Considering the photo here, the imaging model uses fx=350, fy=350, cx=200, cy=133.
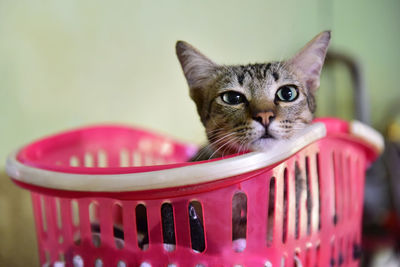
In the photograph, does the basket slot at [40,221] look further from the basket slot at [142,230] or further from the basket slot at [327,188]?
the basket slot at [327,188]

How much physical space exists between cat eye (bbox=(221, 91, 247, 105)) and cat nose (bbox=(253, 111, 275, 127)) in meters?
0.07

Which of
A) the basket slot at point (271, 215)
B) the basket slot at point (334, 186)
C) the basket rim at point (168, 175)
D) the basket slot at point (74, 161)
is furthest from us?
the basket slot at point (74, 161)

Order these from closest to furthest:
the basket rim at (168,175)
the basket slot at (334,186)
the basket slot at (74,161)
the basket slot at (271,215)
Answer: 1. the basket rim at (168,175)
2. the basket slot at (271,215)
3. the basket slot at (334,186)
4. the basket slot at (74,161)

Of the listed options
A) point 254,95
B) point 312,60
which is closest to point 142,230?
point 254,95

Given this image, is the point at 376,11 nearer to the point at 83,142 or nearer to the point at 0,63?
the point at 83,142

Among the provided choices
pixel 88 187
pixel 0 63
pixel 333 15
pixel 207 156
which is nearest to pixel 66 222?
pixel 88 187

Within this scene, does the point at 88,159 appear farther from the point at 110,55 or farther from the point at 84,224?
the point at 84,224

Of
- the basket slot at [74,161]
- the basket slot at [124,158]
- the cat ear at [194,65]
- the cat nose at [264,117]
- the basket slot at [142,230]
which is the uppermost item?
the cat ear at [194,65]

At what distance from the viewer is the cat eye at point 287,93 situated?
0.60 meters

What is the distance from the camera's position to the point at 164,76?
1.06 metres

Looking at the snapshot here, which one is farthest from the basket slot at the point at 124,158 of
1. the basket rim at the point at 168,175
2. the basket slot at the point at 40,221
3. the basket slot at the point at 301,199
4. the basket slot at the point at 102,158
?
the basket slot at the point at 301,199

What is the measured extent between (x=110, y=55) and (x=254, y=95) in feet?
1.85

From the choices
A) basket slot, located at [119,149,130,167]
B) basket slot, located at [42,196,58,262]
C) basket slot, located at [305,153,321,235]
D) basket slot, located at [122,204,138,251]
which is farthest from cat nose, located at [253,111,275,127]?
basket slot, located at [119,149,130,167]

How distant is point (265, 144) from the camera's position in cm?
52
